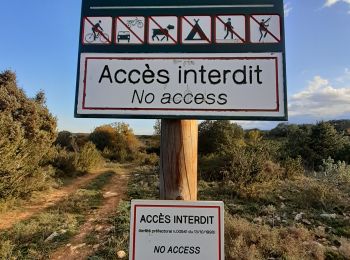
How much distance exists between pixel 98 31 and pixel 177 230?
1.13 m

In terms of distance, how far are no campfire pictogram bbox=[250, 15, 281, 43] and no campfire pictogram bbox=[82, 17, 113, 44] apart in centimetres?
76

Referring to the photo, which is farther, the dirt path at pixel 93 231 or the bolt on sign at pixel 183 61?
the dirt path at pixel 93 231

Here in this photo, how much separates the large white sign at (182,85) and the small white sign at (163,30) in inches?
3.4

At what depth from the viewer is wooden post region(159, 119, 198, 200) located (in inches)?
76.7

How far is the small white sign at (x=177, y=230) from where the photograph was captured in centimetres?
180

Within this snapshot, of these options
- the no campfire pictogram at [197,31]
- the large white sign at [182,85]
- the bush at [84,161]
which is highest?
the no campfire pictogram at [197,31]

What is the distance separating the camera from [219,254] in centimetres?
179

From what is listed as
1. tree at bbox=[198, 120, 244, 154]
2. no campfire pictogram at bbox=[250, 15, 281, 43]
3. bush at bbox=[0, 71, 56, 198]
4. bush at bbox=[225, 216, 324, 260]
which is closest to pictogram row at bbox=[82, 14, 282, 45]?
no campfire pictogram at bbox=[250, 15, 281, 43]

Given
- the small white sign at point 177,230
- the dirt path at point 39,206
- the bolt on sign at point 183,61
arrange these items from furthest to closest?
the dirt path at point 39,206 → the bolt on sign at point 183,61 → the small white sign at point 177,230

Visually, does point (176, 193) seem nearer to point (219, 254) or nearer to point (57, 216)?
point (219, 254)

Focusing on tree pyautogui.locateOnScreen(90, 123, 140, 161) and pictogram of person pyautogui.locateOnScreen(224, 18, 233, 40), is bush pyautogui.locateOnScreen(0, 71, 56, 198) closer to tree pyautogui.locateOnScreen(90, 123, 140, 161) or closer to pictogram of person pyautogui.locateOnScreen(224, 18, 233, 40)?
pictogram of person pyautogui.locateOnScreen(224, 18, 233, 40)

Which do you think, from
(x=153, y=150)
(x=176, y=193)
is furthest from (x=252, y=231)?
(x=153, y=150)

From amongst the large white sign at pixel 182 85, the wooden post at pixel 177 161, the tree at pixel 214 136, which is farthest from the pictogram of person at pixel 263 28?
the tree at pixel 214 136

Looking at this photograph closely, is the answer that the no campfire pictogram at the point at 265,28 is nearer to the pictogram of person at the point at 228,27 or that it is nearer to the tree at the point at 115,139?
the pictogram of person at the point at 228,27
